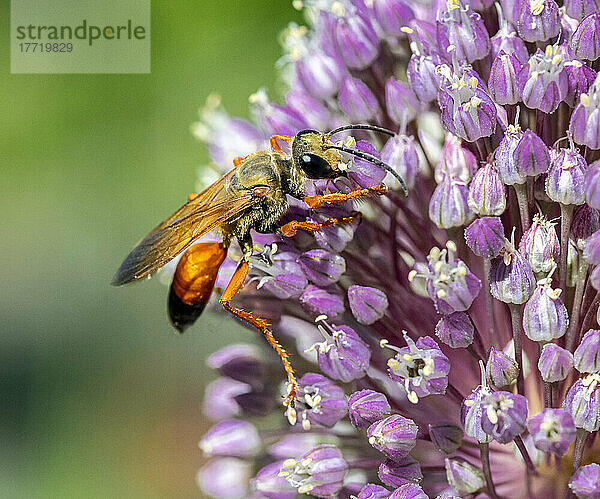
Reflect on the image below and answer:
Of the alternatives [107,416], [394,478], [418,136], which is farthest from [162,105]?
[394,478]

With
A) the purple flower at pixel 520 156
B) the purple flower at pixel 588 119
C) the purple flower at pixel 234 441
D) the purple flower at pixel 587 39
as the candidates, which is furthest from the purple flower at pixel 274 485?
the purple flower at pixel 587 39

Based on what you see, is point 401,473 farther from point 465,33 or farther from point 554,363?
point 465,33

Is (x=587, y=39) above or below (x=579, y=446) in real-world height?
above

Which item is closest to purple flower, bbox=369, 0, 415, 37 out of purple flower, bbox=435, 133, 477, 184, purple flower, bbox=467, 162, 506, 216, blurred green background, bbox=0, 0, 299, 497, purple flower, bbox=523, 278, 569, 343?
purple flower, bbox=435, 133, 477, 184

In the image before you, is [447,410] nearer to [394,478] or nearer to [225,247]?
[394,478]

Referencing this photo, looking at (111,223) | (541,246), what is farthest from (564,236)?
(111,223)

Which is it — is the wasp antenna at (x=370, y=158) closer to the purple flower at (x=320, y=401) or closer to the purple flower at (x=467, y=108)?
the purple flower at (x=467, y=108)
